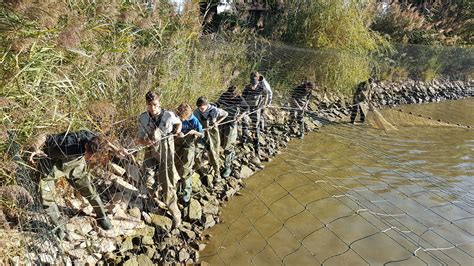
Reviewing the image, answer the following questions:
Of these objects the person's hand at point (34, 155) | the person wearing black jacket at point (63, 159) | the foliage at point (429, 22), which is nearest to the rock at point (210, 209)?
the person wearing black jacket at point (63, 159)

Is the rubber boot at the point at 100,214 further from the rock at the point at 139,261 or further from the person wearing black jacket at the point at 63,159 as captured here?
the rock at the point at 139,261

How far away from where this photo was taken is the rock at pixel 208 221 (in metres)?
3.93

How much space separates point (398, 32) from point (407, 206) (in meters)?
9.65

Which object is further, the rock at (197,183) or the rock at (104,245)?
the rock at (197,183)

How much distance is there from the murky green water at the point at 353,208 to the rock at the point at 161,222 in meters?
0.41

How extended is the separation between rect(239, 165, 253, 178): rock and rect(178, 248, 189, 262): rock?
1.75m

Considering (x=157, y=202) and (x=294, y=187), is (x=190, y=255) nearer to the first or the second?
(x=157, y=202)

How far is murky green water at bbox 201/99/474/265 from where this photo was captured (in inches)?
145

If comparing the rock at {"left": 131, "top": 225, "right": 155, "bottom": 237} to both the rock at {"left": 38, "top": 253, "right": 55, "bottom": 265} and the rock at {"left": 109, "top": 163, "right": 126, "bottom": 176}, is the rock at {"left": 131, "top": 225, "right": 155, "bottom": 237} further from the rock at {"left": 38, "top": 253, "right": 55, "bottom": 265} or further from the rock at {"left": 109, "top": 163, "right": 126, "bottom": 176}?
the rock at {"left": 38, "top": 253, "right": 55, "bottom": 265}

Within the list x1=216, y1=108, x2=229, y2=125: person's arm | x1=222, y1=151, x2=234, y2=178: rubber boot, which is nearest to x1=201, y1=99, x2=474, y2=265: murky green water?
x1=222, y1=151, x2=234, y2=178: rubber boot

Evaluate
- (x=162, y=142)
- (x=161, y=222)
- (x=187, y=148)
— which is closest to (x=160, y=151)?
(x=162, y=142)

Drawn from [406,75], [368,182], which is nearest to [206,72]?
[368,182]

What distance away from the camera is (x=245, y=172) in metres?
5.17

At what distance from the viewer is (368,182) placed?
5312mm
